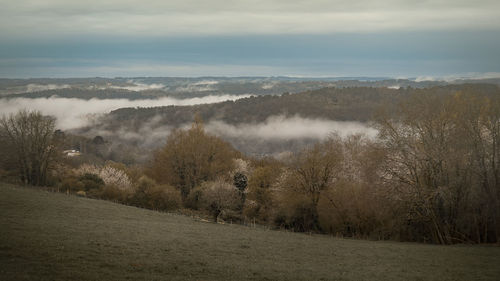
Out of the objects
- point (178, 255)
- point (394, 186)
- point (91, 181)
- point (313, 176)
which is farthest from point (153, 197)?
point (178, 255)

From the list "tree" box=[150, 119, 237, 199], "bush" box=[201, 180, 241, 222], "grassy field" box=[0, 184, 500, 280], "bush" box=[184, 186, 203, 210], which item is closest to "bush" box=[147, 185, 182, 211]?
"bush" box=[201, 180, 241, 222]

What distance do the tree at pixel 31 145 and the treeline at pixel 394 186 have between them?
1.72ft

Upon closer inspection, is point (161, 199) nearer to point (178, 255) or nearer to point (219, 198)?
point (219, 198)

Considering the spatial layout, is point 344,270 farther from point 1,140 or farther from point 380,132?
point 1,140

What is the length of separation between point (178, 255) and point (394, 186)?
21985mm

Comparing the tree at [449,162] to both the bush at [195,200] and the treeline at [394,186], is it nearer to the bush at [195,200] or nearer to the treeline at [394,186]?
the treeline at [394,186]

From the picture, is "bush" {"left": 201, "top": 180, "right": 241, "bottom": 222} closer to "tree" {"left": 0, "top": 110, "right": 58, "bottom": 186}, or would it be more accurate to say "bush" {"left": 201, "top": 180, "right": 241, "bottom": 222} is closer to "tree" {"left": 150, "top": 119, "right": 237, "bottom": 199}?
"tree" {"left": 150, "top": 119, "right": 237, "bottom": 199}

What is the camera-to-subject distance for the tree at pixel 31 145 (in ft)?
200

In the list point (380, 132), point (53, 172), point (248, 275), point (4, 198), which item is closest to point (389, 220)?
point (380, 132)

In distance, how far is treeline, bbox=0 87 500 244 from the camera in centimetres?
Answer: 3466

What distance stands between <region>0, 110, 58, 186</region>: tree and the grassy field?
32.1 metres

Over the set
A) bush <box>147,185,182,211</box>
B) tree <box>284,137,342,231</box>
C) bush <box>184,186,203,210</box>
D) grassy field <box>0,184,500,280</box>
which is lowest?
bush <box>184,186,203,210</box>

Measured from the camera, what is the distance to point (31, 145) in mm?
61594

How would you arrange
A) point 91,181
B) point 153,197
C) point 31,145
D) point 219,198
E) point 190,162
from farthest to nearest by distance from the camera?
point 190,162
point 31,145
point 91,181
point 153,197
point 219,198
